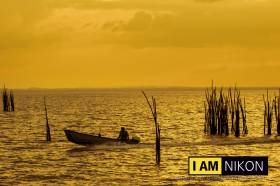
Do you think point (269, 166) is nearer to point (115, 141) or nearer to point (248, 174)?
point (248, 174)

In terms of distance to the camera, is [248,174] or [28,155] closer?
[248,174]

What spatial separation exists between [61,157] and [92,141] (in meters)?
4.22

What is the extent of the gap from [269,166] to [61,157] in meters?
15.6

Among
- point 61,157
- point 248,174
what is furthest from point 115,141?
point 248,174

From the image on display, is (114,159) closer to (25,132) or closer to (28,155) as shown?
(28,155)

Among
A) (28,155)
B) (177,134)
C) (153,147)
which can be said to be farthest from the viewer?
(177,134)

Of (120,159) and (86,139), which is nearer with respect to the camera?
(120,159)

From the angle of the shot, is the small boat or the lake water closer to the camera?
the lake water

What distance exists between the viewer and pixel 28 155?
1754 inches

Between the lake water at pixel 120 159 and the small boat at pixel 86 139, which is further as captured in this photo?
the small boat at pixel 86 139

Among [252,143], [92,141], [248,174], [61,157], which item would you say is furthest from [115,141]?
[248,174]

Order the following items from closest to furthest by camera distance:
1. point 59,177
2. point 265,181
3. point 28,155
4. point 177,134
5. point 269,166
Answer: point 265,181 → point 59,177 → point 269,166 → point 28,155 → point 177,134

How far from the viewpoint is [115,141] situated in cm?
4700

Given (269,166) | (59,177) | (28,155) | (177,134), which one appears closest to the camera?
(59,177)
